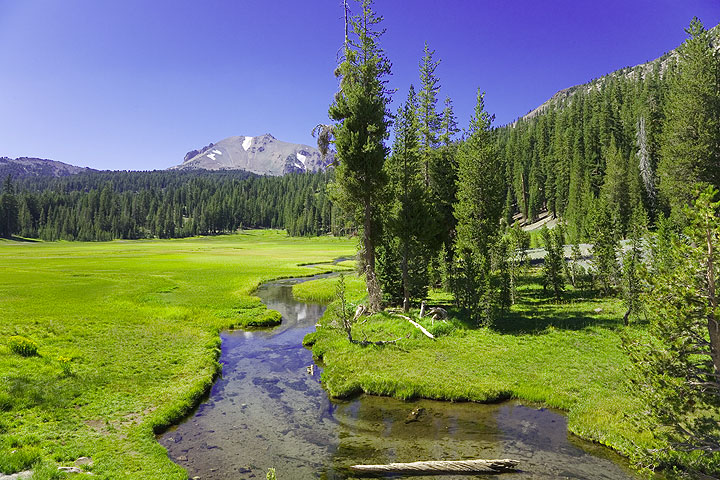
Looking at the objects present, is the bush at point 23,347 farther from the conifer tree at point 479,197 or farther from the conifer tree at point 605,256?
the conifer tree at point 605,256

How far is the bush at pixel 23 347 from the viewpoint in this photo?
21.4 metres

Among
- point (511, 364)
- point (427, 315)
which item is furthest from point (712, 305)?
point (427, 315)

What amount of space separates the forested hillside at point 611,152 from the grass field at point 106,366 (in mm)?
36661

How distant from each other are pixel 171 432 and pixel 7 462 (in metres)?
5.09

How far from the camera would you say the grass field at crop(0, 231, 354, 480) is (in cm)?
1284

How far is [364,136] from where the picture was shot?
29938mm

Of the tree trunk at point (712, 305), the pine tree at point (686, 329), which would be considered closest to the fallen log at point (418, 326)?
the pine tree at point (686, 329)

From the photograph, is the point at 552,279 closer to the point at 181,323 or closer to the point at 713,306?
the point at 713,306

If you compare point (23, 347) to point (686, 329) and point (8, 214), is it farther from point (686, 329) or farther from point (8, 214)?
point (8, 214)

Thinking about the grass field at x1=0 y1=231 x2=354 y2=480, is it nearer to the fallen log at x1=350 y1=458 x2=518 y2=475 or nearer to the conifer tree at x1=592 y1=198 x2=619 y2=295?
the fallen log at x1=350 y1=458 x2=518 y2=475

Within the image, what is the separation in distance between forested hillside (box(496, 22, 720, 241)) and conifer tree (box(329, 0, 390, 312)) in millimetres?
22240

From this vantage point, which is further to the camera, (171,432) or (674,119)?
(674,119)

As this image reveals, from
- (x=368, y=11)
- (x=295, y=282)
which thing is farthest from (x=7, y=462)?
(x=295, y=282)

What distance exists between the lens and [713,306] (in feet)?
28.7
